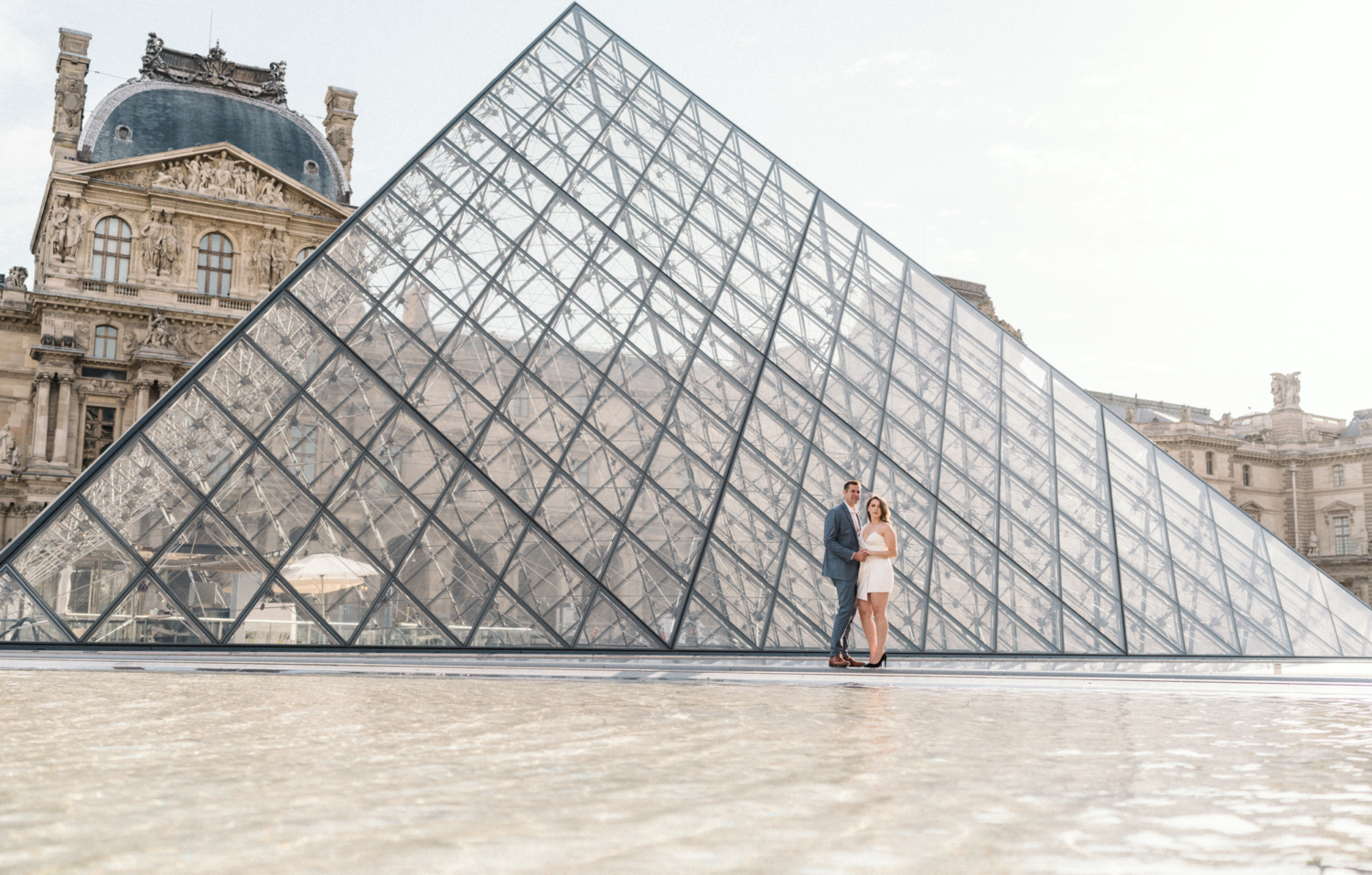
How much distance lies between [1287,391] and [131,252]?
5829 centimetres

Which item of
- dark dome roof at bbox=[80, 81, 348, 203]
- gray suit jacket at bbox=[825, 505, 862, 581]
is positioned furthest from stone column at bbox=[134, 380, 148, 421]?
gray suit jacket at bbox=[825, 505, 862, 581]

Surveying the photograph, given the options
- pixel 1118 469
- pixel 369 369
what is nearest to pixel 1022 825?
pixel 369 369

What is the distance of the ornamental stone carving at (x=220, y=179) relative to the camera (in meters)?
36.2

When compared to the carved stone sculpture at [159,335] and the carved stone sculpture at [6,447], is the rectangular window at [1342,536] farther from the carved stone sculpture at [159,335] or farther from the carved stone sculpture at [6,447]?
the carved stone sculpture at [6,447]

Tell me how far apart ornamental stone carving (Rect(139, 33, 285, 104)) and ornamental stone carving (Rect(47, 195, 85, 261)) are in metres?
7.49

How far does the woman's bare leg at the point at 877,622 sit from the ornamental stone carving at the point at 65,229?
34300 mm

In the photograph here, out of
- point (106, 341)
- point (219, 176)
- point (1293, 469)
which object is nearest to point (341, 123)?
point (219, 176)

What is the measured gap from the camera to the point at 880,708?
418 cm

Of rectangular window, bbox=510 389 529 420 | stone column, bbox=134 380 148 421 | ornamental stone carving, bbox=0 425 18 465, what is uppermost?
stone column, bbox=134 380 148 421

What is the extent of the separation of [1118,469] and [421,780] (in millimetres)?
10306

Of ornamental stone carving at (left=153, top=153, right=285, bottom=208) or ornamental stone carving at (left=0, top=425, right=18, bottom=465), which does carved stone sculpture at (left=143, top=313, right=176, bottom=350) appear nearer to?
ornamental stone carving at (left=153, top=153, right=285, bottom=208)

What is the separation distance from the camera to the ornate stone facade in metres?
56.2

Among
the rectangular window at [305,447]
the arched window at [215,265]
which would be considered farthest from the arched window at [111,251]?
the rectangular window at [305,447]

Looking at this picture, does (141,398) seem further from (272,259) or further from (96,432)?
(272,259)
